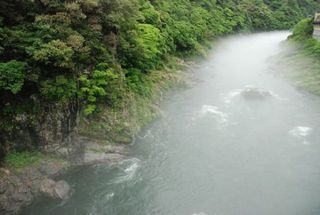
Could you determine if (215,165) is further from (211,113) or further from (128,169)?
(211,113)

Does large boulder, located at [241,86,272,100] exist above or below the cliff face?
below

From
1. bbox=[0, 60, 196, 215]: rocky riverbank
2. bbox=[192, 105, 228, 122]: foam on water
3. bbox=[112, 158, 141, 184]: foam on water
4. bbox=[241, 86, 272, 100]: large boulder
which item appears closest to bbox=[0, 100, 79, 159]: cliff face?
bbox=[0, 60, 196, 215]: rocky riverbank

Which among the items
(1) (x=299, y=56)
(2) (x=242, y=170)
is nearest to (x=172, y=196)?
(2) (x=242, y=170)

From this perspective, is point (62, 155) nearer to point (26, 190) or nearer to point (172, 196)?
point (26, 190)

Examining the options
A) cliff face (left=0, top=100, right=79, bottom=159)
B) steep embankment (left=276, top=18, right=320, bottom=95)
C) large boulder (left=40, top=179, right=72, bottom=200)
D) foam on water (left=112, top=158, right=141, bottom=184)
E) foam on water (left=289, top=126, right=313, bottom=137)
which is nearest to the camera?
large boulder (left=40, top=179, right=72, bottom=200)

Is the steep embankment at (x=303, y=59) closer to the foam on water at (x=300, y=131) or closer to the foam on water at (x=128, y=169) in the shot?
the foam on water at (x=300, y=131)

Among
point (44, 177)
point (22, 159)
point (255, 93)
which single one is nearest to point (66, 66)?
point (22, 159)

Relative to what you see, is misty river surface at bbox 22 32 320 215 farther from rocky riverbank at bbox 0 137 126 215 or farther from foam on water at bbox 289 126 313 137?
rocky riverbank at bbox 0 137 126 215

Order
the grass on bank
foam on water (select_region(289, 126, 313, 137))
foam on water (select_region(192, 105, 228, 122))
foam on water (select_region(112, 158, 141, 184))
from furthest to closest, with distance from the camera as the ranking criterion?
foam on water (select_region(192, 105, 228, 122)) → foam on water (select_region(289, 126, 313, 137)) → foam on water (select_region(112, 158, 141, 184)) → the grass on bank
